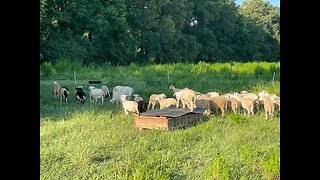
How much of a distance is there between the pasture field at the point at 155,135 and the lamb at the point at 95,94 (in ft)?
0.08

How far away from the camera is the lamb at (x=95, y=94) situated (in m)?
1.77

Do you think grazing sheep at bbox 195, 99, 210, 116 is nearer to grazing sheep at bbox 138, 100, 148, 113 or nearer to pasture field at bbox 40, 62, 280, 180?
pasture field at bbox 40, 62, 280, 180

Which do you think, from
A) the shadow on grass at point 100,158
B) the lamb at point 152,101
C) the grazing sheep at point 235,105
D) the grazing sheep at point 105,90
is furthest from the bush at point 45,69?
the grazing sheep at point 235,105

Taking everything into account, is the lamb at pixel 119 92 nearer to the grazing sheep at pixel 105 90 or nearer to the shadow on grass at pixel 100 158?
the grazing sheep at pixel 105 90

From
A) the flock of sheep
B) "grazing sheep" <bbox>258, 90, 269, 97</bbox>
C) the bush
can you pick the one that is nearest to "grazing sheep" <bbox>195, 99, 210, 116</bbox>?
the flock of sheep

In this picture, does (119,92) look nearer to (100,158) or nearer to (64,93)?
(64,93)

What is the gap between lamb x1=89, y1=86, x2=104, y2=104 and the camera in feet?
5.80

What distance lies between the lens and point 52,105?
4.95 ft

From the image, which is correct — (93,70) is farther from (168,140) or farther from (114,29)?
(168,140)

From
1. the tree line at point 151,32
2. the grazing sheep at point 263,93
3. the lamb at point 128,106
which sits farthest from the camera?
the lamb at point 128,106

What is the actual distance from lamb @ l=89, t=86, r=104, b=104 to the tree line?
154 mm

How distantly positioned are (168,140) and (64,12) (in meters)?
0.75

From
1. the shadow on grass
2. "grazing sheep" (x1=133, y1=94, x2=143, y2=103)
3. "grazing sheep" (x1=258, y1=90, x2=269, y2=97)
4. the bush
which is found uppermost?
the bush

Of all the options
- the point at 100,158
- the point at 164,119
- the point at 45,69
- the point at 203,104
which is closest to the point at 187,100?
the point at 203,104
